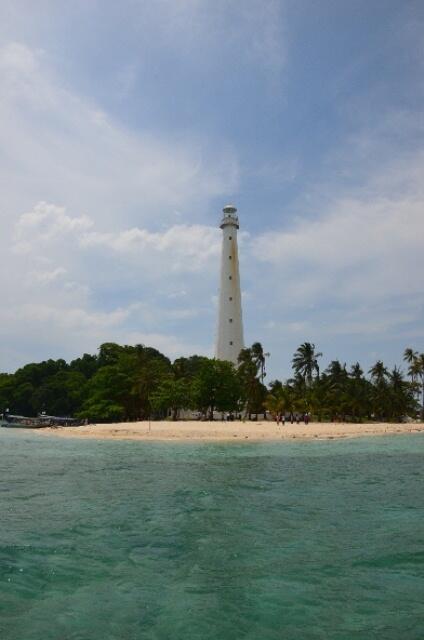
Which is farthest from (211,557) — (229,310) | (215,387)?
(229,310)

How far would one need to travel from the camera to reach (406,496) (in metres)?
17.9

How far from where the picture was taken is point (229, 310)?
8288 centimetres

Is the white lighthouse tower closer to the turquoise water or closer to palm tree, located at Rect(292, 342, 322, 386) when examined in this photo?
palm tree, located at Rect(292, 342, 322, 386)

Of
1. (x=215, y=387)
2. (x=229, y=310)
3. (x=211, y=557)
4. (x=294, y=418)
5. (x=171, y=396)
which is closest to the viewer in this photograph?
(x=211, y=557)

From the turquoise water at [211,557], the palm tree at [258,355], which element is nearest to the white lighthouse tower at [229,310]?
the palm tree at [258,355]

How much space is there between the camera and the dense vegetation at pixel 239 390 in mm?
71000

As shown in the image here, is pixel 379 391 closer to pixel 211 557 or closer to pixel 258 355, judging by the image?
pixel 258 355

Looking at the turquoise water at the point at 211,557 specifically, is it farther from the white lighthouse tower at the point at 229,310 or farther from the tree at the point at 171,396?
the white lighthouse tower at the point at 229,310

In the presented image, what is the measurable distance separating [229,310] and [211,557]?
72.3 m

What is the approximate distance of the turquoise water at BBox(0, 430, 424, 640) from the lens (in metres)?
7.57

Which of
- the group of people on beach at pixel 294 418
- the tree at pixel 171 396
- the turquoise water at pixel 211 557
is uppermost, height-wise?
the tree at pixel 171 396

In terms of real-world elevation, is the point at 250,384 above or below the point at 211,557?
above

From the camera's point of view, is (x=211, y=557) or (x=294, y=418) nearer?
(x=211, y=557)

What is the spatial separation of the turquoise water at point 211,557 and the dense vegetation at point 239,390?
159 feet
